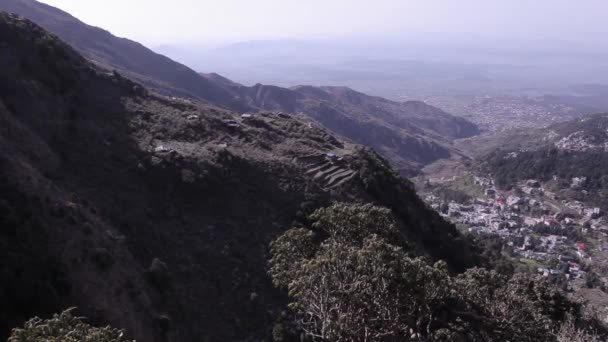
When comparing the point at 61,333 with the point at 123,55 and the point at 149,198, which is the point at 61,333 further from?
the point at 123,55

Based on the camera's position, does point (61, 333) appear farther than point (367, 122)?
No

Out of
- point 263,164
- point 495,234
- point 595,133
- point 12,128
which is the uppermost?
point 12,128

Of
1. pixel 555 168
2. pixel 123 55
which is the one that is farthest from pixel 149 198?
pixel 555 168

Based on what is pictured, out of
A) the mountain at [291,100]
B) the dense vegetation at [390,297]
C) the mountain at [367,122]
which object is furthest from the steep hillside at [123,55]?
the dense vegetation at [390,297]

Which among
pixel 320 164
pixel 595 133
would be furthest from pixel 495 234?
pixel 595 133

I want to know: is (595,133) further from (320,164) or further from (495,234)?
(320,164)

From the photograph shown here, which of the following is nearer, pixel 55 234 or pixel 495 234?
pixel 55 234

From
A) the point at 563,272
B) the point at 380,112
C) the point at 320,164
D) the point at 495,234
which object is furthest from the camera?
the point at 380,112

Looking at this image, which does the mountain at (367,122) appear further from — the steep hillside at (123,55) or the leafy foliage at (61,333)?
the leafy foliage at (61,333)
